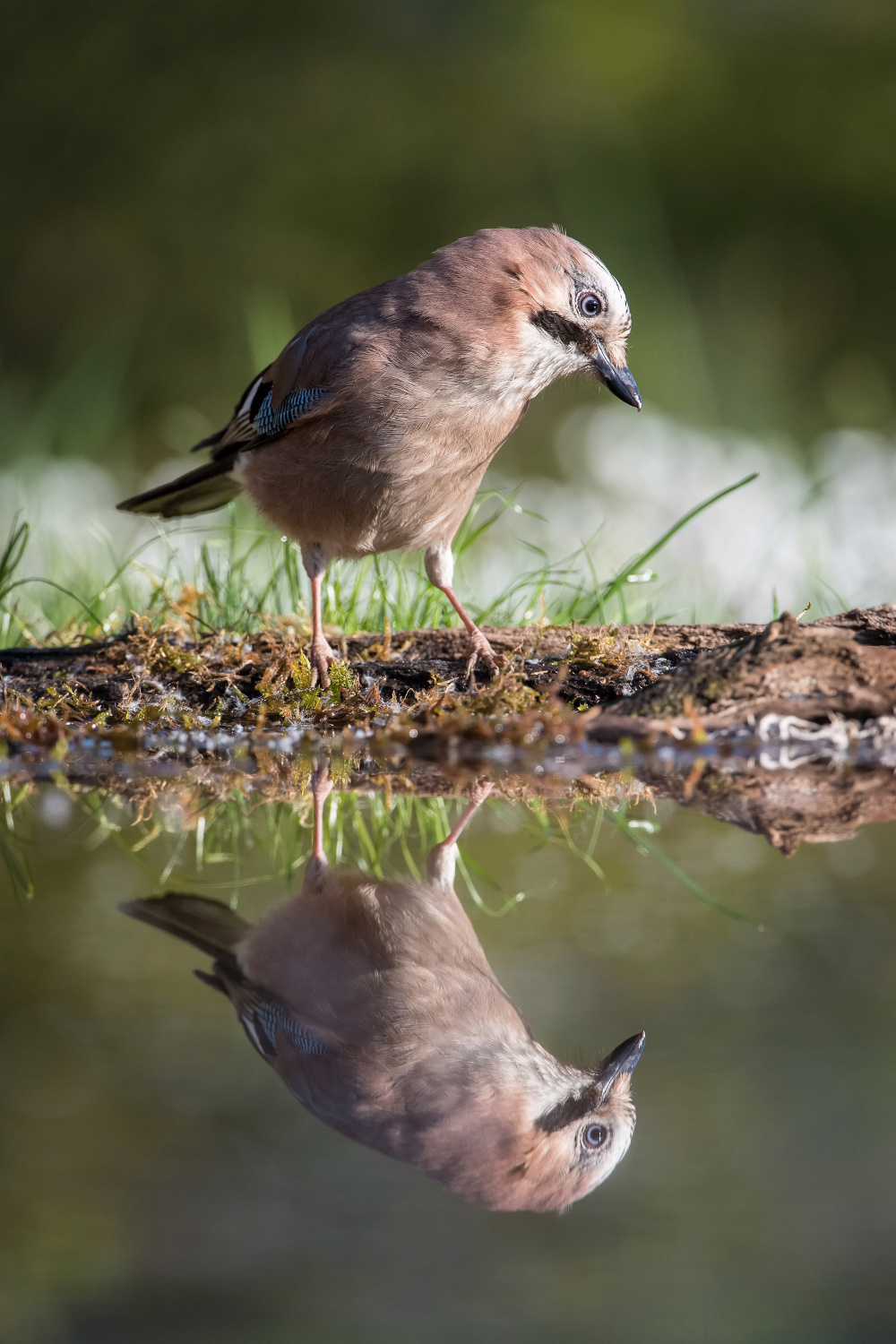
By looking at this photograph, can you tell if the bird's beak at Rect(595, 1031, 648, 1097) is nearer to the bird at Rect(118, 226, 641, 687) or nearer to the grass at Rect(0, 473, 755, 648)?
the bird at Rect(118, 226, 641, 687)

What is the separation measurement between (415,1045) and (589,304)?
8.23 ft

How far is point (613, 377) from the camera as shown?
11.5 ft

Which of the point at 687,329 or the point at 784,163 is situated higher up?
the point at 784,163

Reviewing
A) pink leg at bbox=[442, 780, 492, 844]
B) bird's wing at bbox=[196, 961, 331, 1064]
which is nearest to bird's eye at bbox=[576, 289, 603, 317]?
pink leg at bbox=[442, 780, 492, 844]

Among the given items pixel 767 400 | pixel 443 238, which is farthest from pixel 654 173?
pixel 767 400

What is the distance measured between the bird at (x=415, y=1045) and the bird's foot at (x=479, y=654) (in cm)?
163

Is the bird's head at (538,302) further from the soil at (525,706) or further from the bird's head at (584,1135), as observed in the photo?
the bird's head at (584,1135)

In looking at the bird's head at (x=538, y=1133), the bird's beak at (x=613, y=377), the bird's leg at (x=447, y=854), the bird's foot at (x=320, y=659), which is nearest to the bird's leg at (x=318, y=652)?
the bird's foot at (x=320, y=659)

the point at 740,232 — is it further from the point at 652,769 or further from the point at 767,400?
the point at 652,769

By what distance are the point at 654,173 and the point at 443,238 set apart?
1713 mm

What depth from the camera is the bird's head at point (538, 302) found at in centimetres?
338

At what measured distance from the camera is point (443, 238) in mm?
11070

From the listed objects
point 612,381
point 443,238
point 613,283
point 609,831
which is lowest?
point 609,831

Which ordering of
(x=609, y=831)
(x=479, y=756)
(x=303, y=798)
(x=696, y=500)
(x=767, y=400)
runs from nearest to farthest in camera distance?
(x=609, y=831) → (x=303, y=798) → (x=479, y=756) → (x=696, y=500) → (x=767, y=400)
